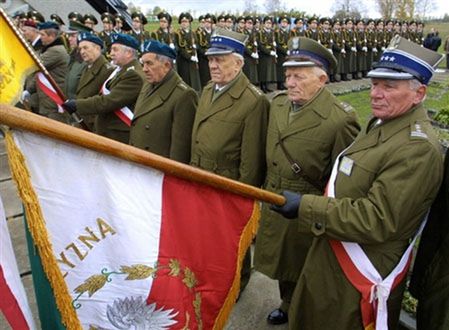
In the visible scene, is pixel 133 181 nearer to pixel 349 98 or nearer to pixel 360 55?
pixel 349 98

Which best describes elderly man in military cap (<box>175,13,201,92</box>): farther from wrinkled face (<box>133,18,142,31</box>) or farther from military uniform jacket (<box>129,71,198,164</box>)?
military uniform jacket (<box>129,71,198,164</box>)

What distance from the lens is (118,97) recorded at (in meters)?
4.11

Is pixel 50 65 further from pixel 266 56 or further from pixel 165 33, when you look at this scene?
pixel 266 56

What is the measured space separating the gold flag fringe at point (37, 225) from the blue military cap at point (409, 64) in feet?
5.18

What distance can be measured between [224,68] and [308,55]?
0.71 m

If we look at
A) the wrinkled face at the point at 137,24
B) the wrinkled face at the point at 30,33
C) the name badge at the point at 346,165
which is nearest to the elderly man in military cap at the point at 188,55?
the wrinkled face at the point at 137,24

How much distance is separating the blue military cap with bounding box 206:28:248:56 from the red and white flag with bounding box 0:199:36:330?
1992 mm

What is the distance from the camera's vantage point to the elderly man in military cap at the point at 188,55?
1180 centimetres

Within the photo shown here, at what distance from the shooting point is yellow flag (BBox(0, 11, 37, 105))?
2219mm

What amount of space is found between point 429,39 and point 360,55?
19.1ft

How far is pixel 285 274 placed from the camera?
8.86ft

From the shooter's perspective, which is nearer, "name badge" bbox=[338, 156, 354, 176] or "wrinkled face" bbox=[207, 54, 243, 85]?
"name badge" bbox=[338, 156, 354, 176]

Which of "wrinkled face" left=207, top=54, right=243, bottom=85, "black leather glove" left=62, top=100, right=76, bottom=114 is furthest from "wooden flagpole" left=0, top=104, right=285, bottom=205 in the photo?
"black leather glove" left=62, top=100, right=76, bottom=114

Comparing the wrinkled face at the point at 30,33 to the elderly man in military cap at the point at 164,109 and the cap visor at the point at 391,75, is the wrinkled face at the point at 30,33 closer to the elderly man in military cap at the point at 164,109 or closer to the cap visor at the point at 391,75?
the elderly man in military cap at the point at 164,109
